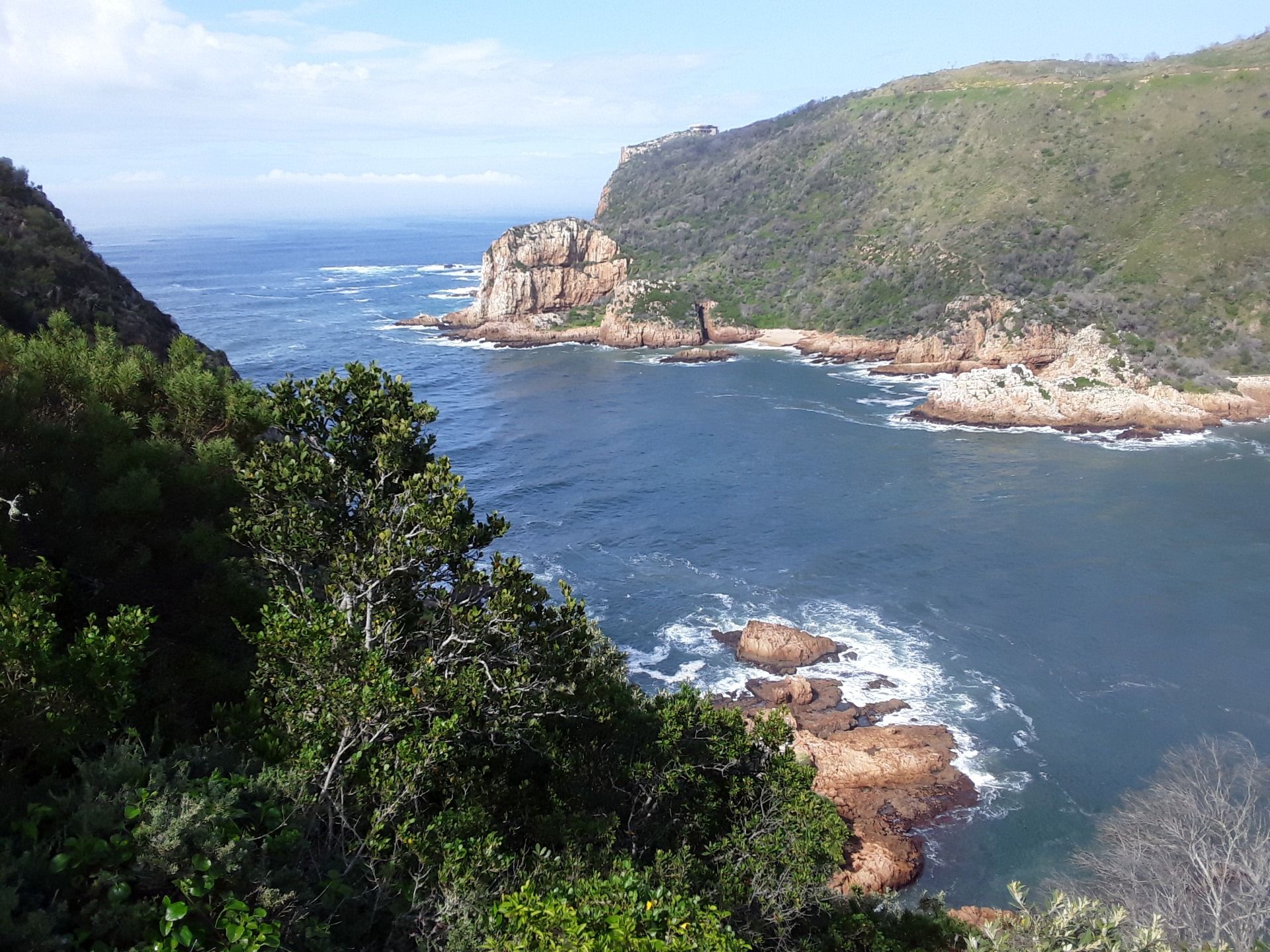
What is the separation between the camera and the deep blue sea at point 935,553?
29.3 meters

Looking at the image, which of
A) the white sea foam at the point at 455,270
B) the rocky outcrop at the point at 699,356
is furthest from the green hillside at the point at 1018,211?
the white sea foam at the point at 455,270

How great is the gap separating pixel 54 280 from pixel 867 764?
30.2 meters

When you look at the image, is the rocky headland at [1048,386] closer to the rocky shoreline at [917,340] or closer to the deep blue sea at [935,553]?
the rocky shoreline at [917,340]

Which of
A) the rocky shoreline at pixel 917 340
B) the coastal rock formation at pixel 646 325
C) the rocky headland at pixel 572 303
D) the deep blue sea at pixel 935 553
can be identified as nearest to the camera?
the deep blue sea at pixel 935 553

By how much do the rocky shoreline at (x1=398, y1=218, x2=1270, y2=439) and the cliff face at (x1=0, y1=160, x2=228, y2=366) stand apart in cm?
5595

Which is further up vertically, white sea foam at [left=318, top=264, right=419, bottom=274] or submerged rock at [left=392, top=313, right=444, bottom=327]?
white sea foam at [left=318, top=264, right=419, bottom=274]

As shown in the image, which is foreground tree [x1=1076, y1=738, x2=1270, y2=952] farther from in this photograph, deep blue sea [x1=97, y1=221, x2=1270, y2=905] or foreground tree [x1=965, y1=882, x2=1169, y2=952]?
foreground tree [x1=965, y1=882, x2=1169, y2=952]

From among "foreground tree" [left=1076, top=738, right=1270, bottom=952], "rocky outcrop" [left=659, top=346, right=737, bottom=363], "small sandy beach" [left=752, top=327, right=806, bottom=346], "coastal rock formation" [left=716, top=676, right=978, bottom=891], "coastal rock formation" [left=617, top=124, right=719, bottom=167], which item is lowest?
"coastal rock formation" [left=716, top=676, right=978, bottom=891]

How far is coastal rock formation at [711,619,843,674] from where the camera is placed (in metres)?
34.1

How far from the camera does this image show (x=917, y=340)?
83.6 meters

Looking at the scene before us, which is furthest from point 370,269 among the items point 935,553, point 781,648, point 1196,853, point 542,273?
point 1196,853

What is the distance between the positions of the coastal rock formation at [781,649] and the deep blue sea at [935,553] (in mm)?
817

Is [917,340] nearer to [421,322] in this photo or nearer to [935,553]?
[935,553]

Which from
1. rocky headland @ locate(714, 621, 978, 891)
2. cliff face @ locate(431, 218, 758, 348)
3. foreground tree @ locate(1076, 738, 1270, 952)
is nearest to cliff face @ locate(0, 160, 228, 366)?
rocky headland @ locate(714, 621, 978, 891)
